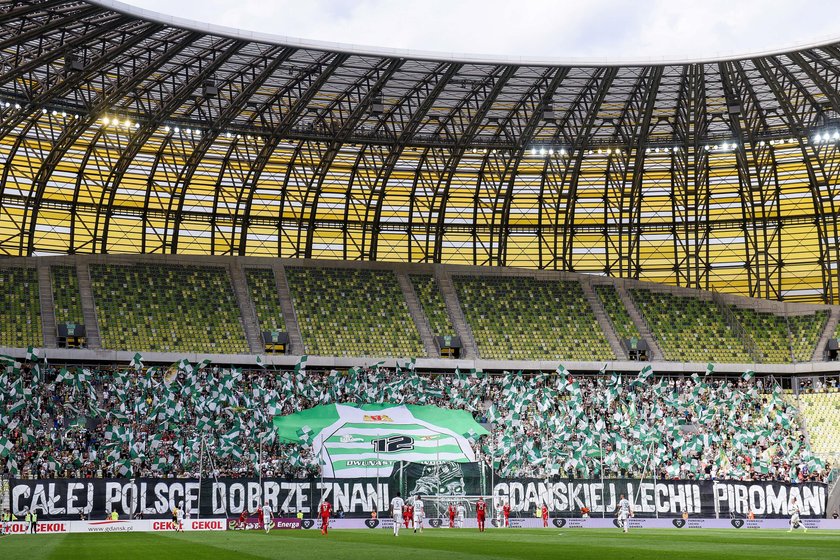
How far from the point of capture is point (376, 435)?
5941 centimetres

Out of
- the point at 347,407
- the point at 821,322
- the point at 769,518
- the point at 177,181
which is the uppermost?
the point at 177,181

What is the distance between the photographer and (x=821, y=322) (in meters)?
79.6

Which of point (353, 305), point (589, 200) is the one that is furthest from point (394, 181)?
point (589, 200)

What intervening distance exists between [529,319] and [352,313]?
1295 centimetres

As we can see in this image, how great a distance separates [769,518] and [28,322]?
45021 millimetres

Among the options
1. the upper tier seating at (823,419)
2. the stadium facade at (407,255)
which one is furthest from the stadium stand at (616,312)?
Result: the upper tier seating at (823,419)

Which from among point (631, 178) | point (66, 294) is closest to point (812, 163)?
point (631, 178)

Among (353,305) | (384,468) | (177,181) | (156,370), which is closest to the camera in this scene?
(384,468)

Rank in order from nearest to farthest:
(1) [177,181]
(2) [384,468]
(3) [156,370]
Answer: (2) [384,468]
(3) [156,370]
(1) [177,181]

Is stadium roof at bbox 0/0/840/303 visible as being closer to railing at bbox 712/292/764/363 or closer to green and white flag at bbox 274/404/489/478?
railing at bbox 712/292/764/363

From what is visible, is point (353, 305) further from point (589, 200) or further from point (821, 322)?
point (821, 322)

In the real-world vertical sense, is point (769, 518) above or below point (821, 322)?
below

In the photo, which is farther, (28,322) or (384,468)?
(28,322)

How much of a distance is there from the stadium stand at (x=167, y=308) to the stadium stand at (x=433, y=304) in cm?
1361
